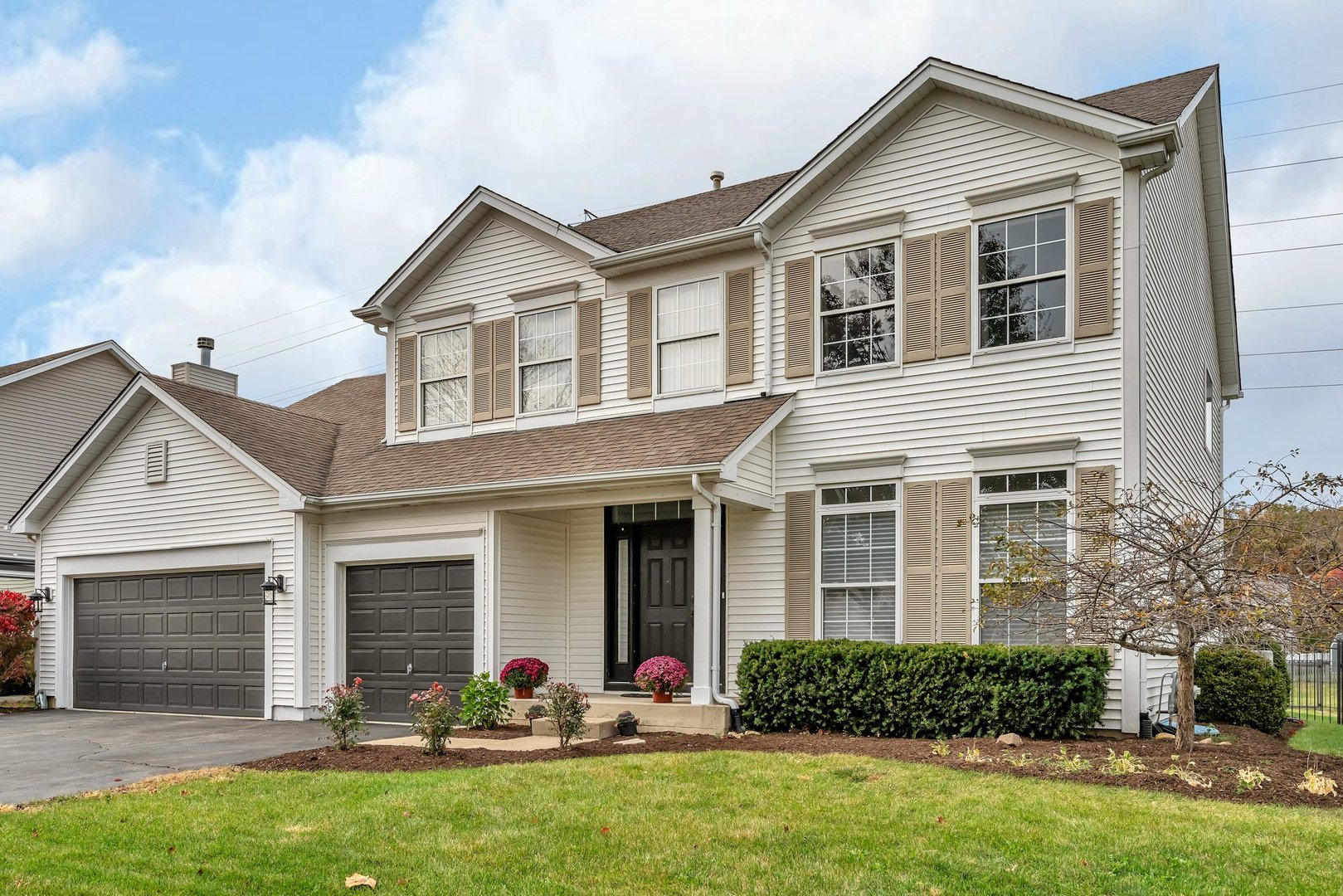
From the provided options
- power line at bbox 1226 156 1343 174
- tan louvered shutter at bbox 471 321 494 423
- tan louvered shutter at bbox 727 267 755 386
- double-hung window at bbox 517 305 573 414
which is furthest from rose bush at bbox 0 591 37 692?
power line at bbox 1226 156 1343 174

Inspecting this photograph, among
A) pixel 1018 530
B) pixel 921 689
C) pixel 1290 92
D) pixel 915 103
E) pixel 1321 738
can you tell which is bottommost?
pixel 1321 738

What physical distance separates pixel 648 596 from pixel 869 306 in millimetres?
4746

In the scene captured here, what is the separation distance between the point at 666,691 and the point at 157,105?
11.9 m

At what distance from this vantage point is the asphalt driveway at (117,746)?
9.62 metres

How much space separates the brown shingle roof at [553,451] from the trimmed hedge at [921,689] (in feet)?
8.08

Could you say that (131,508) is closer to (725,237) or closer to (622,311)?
(622,311)

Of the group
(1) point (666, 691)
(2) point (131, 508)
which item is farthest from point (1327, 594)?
(2) point (131, 508)

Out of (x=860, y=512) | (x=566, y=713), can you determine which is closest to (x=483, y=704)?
(x=566, y=713)

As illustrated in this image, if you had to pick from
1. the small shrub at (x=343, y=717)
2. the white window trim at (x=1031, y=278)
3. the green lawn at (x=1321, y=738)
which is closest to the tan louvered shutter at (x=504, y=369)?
the small shrub at (x=343, y=717)

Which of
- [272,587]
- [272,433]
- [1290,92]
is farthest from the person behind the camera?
[1290,92]

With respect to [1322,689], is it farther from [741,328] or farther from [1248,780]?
[1248,780]

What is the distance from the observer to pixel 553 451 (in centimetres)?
1429

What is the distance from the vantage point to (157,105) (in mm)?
16531

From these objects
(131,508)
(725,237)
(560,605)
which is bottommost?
(560,605)
